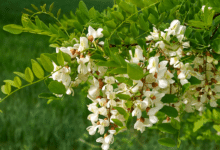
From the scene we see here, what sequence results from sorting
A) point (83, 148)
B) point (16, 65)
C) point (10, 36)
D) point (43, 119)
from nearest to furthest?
point (83, 148)
point (43, 119)
point (16, 65)
point (10, 36)

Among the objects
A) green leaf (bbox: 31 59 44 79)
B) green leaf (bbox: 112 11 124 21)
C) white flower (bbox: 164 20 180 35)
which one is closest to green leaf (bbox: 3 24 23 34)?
green leaf (bbox: 31 59 44 79)

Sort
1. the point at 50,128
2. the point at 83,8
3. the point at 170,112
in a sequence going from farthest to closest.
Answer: the point at 50,128, the point at 83,8, the point at 170,112

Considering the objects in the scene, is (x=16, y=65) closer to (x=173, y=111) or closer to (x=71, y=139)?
(x=71, y=139)

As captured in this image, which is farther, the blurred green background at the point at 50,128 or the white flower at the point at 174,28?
the blurred green background at the point at 50,128

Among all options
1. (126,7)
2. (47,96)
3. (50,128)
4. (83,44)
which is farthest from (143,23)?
(50,128)

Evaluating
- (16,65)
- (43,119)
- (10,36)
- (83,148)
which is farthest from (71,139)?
(10,36)

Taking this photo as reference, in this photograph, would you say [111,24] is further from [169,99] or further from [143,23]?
[169,99]

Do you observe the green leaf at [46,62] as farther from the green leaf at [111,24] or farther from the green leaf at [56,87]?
the green leaf at [111,24]

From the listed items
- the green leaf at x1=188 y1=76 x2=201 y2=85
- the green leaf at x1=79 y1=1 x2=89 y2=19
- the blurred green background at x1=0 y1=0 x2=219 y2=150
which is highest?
the green leaf at x1=79 y1=1 x2=89 y2=19

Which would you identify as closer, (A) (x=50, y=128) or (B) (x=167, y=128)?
(B) (x=167, y=128)

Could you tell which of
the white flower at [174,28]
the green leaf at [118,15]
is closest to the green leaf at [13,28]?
the green leaf at [118,15]

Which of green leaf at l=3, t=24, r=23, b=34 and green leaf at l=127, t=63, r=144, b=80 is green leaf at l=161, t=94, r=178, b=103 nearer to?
green leaf at l=127, t=63, r=144, b=80
